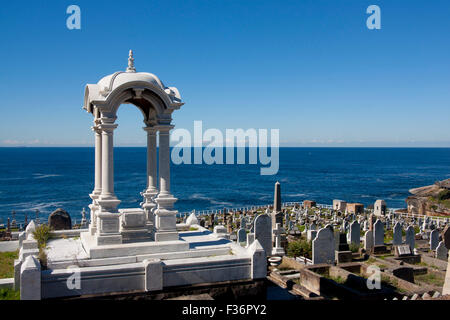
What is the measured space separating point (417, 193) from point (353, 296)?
33.9 meters

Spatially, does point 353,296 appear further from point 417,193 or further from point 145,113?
point 417,193

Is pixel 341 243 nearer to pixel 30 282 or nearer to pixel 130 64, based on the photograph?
pixel 130 64

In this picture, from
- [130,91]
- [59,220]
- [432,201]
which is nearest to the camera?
[130,91]

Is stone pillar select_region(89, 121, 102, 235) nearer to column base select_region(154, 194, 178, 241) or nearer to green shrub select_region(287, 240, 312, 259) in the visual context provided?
column base select_region(154, 194, 178, 241)

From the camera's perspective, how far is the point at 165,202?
9.27m

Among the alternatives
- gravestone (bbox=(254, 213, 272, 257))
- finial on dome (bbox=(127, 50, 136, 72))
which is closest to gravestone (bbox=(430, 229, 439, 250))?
gravestone (bbox=(254, 213, 272, 257))

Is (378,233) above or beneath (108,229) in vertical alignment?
beneath

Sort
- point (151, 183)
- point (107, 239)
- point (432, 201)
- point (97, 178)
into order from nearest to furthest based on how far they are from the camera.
Result: point (107, 239) → point (97, 178) → point (151, 183) → point (432, 201)

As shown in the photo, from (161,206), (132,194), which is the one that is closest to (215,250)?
(161,206)

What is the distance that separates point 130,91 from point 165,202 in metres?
2.78

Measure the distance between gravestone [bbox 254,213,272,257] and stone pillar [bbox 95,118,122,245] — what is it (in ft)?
31.0

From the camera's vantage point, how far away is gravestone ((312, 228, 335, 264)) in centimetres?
1588

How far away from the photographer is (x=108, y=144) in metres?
8.75

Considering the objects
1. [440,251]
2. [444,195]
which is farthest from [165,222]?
[444,195]
